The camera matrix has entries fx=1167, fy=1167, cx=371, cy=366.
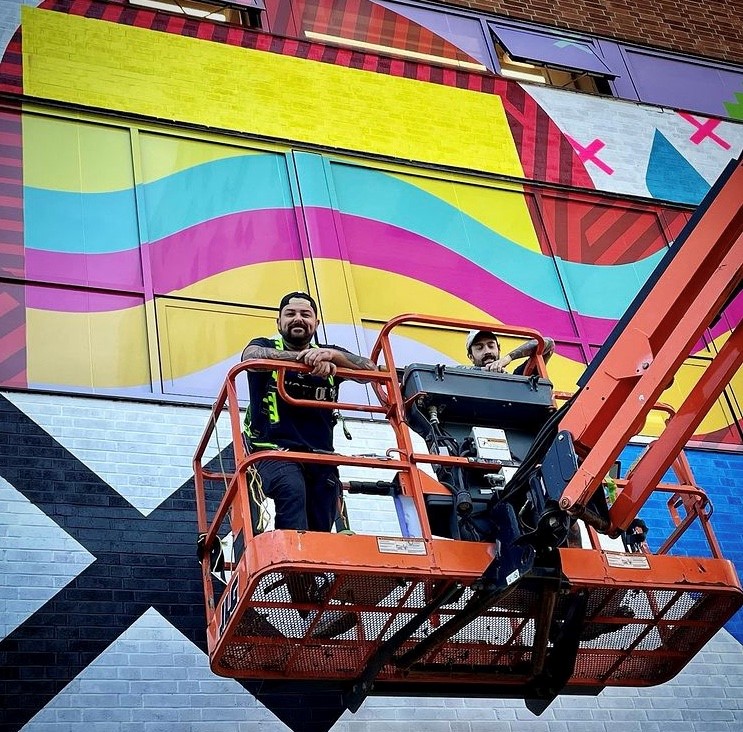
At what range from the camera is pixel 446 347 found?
10.4 m

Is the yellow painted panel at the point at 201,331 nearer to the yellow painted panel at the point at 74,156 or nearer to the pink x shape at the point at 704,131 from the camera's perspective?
the yellow painted panel at the point at 74,156

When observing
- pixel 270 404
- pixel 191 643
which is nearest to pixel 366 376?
pixel 270 404

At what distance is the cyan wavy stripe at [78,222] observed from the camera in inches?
376

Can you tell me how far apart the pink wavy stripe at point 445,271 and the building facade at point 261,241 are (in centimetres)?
3

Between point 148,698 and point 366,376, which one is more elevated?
point 366,376

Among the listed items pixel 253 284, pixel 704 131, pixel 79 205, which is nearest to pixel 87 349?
pixel 79 205

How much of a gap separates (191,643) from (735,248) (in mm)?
4404

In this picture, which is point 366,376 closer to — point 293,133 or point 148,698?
point 148,698

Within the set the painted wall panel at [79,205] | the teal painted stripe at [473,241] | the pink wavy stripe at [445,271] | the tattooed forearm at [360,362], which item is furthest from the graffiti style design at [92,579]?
the teal painted stripe at [473,241]

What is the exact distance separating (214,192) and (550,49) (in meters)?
5.11

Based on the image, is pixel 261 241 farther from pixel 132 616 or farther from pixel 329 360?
pixel 329 360

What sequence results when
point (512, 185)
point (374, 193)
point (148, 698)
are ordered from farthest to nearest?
point (512, 185)
point (374, 193)
point (148, 698)

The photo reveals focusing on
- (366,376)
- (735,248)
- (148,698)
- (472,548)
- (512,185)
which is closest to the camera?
(735,248)

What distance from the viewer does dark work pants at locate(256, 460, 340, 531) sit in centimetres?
604
